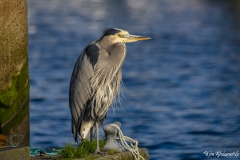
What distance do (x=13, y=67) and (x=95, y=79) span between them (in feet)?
2.91

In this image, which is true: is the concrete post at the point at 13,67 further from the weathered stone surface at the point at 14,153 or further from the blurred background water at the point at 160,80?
the blurred background water at the point at 160,80

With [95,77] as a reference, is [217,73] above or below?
above

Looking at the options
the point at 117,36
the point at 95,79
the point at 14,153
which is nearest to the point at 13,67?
the point at 95,79

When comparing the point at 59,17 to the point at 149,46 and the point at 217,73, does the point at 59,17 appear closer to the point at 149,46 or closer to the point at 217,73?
the point at 149,46

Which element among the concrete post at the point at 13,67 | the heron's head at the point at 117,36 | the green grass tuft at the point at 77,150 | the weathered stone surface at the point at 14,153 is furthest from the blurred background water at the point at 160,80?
the weathered stone surface at the point at 14,153

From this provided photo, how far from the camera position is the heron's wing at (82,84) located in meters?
8.18

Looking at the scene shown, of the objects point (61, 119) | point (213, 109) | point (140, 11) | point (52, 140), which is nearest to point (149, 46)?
point (213, 109)

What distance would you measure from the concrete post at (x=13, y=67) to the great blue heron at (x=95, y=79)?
63 cm

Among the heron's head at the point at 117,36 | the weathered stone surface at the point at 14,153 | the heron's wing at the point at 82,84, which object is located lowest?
the weathered stone surface at the point at 14,153

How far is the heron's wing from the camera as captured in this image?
818 cm

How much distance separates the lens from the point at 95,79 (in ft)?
26.9

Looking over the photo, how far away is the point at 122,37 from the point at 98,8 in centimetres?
3700

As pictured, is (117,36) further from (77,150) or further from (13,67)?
(77,150)

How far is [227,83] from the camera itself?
1992 centimetres
